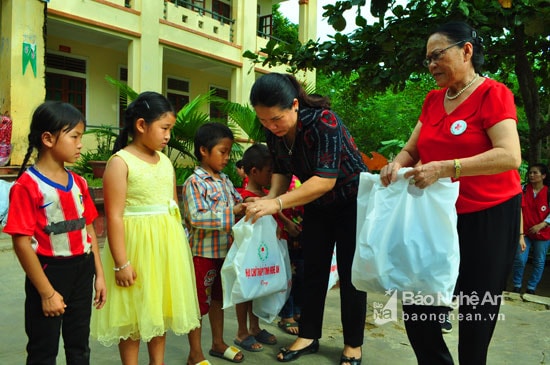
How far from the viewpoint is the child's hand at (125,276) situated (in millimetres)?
2049

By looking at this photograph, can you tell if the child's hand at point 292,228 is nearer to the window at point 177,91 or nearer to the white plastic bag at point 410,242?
the white plastic bag at point 410,242

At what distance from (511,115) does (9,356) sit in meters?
2.70

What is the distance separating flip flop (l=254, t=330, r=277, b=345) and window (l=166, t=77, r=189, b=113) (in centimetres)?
1025

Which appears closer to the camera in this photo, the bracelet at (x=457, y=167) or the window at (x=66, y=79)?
the bracelet at (x=457, y=167)

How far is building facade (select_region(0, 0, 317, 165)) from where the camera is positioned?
739 cm

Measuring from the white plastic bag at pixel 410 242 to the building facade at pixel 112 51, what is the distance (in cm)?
660

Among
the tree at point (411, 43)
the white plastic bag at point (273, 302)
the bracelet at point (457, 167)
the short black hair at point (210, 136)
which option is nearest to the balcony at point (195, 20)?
the tree at point (411, 43)

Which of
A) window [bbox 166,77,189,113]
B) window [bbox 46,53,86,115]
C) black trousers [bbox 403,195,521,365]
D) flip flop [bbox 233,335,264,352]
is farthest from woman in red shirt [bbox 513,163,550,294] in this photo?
window [bbox 166,77,189,113]

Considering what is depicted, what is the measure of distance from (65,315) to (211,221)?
80cm

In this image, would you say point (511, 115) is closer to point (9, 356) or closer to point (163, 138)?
point (163, 138)

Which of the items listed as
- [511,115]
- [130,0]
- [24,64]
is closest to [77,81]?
[130,0]

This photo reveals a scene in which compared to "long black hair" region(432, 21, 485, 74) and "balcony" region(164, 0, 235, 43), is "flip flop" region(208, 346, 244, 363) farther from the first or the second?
"balcony" region(164, 0, 235, 43)

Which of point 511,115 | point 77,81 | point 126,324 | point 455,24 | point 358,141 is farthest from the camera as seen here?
point 358,141

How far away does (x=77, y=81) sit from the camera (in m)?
10.5
